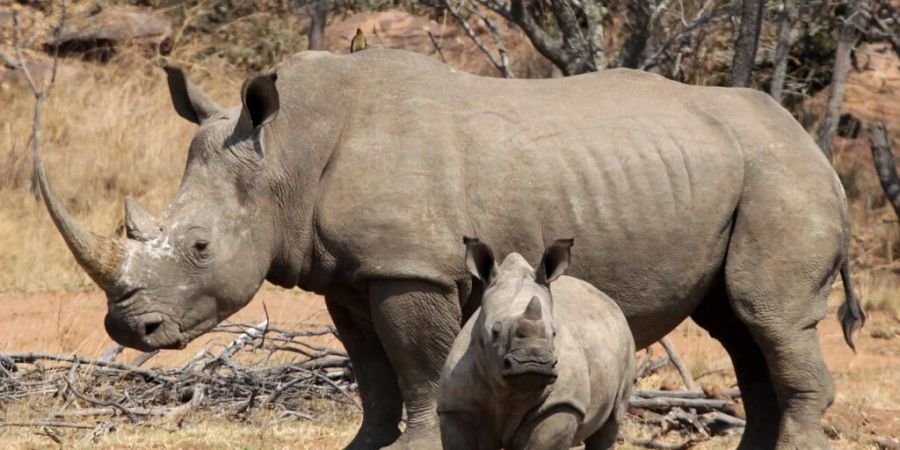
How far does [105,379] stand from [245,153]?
3129mm

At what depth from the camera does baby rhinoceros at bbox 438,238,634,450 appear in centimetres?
522

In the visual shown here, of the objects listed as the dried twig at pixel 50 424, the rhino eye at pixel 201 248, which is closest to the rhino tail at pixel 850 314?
the rhino eye at pixel 201 248

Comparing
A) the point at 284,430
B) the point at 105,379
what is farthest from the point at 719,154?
the point at 105,379

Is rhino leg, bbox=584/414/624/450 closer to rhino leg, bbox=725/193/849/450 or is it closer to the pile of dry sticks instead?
rhino leg, bbox=725/193/849/450

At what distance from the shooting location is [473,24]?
21672 millimetres

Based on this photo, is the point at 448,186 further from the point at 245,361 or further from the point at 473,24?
the point at 473,24

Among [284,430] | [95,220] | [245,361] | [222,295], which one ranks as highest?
[222,295]

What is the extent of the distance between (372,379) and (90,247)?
147 cm

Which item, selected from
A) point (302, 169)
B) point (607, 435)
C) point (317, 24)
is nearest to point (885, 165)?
point (317, 24)

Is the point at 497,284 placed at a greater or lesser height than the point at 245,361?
greater

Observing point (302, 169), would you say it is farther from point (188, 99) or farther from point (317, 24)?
→ point (317, 24)

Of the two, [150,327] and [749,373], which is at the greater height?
[150,327]

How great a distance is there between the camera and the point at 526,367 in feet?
16.8

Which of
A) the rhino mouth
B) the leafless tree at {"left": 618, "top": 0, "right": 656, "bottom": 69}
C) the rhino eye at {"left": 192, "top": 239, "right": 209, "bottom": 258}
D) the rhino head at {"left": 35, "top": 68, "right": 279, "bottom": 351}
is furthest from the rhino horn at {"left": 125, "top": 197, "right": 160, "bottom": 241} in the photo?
the leafless tree at {"left": 618, "top": 0, "right": 656, "bottom": 69}
